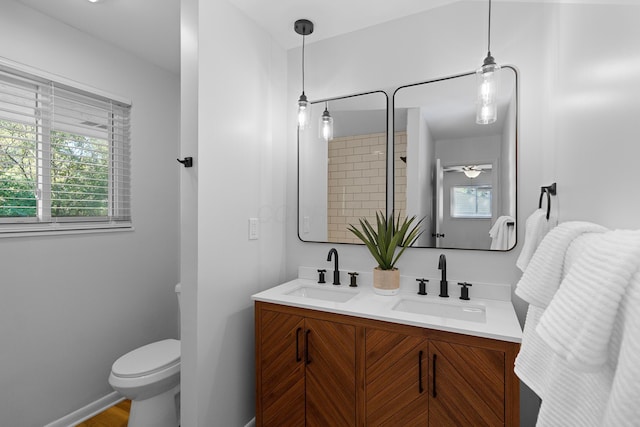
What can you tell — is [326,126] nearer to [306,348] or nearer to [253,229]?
[253,229]

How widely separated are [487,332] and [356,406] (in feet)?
2.26

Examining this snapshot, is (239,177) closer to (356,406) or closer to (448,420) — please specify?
(356,406)

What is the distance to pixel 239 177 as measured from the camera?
1.87 meters

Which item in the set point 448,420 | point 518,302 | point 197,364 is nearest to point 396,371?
point 448,420

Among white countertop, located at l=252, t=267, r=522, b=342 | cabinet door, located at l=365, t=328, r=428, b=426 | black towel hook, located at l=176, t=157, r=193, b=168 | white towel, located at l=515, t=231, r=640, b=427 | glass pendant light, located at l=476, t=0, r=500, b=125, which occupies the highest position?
glass pendant light, located at l=476, t=0, r=500, b=125

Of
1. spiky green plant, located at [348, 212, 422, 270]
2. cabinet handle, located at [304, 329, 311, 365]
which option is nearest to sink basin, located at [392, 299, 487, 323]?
spiky green plant, located at [348, 212, 422, 270]

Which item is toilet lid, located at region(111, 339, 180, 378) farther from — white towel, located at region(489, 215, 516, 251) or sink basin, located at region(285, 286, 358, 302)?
white towel, located at region(489, 215, 516, 251)

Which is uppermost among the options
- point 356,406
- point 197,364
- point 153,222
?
point 153,222

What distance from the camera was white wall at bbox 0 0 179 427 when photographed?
6.00 ft

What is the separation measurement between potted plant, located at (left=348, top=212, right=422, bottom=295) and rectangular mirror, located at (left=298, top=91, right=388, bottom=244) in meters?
0.16

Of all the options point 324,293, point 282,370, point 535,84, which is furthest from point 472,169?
point 282,370

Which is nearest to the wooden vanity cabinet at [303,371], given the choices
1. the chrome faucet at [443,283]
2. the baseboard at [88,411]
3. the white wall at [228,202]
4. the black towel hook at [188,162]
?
the white wall at [228,202]

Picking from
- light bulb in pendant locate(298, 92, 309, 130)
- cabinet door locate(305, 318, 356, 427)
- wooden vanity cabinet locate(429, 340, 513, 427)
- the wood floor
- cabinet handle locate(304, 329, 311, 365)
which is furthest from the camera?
the wood floor

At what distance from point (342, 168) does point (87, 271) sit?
6.15 ft
